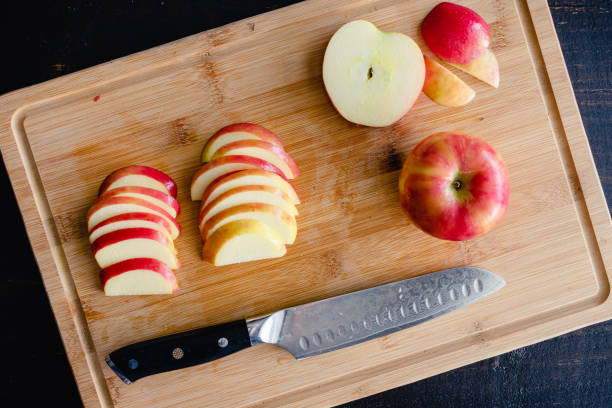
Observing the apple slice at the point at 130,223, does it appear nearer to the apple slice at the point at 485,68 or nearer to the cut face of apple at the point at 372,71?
the cut face of apple at the point at 372,71

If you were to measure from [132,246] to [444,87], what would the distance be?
1.19m

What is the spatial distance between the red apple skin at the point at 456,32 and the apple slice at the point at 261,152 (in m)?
0.65

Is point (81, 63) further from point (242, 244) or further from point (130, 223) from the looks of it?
point (242, 244)

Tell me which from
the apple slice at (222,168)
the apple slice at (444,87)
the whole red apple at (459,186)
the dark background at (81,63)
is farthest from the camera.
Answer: the dark background at (81,63)

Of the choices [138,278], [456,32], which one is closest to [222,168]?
[138,278]

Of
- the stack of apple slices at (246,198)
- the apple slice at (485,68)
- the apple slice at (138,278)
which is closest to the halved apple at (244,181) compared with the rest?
the stack of apple slices at (246,198)

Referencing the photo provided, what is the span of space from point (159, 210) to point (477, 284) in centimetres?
111

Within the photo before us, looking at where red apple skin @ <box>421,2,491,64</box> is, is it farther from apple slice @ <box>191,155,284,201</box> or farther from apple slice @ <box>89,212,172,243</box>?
apple slice @ <box>89,212,172,243</box>

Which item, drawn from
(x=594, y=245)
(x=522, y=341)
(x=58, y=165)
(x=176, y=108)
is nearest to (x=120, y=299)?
(x=58, y=165)

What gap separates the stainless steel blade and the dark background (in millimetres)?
451

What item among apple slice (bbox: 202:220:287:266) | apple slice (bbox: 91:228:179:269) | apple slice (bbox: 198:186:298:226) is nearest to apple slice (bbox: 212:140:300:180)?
apple slice (bbox: 198:186:298:226)

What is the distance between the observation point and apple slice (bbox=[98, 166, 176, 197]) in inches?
63.6

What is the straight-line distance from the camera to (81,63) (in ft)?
6.13

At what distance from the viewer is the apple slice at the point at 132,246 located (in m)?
1.56
